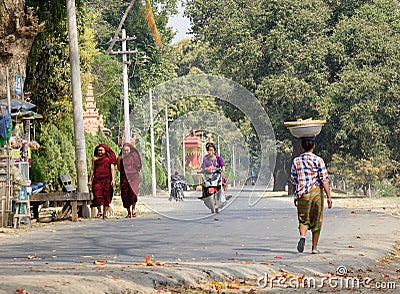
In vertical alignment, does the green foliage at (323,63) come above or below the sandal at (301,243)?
above

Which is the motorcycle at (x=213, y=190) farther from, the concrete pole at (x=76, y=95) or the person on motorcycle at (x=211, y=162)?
the concrete pole at (x=76, y=95)

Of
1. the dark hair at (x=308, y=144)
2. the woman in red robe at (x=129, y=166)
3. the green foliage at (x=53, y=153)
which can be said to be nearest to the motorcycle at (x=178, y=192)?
the green foliage at (x=53, y=153)

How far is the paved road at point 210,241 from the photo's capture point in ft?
44.1

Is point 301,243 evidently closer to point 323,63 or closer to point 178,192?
point 178,192

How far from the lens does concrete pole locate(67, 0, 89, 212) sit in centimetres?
2639

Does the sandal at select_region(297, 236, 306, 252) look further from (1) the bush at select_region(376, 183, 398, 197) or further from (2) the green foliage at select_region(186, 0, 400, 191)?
(1) the bush at select_region(376, 183, 398, 197)

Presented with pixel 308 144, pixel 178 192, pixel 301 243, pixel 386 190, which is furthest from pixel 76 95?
pixel 386 190

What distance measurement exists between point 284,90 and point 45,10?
26660mm

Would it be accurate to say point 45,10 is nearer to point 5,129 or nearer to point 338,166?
point 5,129

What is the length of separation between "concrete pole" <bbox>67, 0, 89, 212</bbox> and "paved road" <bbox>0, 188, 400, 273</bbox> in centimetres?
295

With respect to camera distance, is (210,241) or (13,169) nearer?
(210,241)

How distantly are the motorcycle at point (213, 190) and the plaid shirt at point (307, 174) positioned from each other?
425 inches

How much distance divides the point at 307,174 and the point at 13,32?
11414 mm

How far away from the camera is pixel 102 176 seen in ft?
84.2
